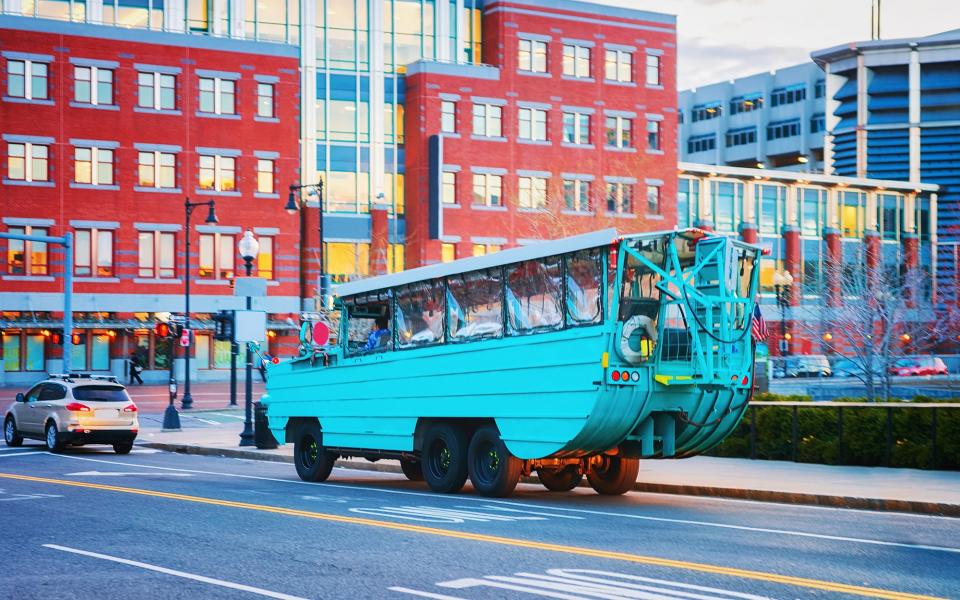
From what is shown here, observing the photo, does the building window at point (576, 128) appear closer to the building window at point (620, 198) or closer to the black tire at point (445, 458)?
the building window at point (620, 198)

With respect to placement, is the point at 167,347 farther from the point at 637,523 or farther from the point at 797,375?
the point at 637,523

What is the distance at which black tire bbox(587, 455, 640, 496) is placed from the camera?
18.5 metres

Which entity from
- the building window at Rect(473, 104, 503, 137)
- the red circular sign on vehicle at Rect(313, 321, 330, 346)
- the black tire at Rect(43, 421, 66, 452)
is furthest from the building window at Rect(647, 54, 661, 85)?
the red circular sign on vehicle at Rect(313, 321, 330, 346)

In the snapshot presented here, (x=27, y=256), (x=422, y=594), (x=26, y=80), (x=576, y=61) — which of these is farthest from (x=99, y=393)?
(x=576, y=61)

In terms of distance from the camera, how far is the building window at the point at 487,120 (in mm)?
71625

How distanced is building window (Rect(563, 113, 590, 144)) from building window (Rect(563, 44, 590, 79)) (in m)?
2.44

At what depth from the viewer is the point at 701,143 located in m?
134

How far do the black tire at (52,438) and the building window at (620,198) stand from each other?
45.1 m

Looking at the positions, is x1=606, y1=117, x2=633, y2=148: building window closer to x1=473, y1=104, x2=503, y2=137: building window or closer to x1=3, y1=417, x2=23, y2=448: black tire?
x1=473, y1=104, x2=503, y2=137: building window

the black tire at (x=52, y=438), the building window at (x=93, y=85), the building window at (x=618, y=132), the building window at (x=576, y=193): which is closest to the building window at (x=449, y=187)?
the building window at (x=576, y=193)

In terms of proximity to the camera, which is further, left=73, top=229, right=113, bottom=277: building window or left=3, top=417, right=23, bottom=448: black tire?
left=73, top=229, right=113, bottom=277: building window

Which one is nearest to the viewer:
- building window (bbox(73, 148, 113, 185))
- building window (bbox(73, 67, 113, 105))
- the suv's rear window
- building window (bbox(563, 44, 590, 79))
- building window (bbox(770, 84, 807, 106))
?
the suv's rear window

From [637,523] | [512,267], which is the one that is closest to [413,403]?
[512,267]

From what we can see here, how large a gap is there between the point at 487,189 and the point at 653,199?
1095cm
